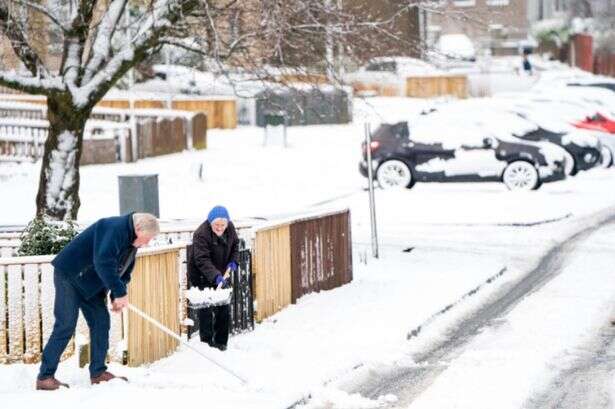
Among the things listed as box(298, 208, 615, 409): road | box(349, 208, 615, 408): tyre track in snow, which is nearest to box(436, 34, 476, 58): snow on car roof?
box(349, 208, 615, 408): tyre track in snow

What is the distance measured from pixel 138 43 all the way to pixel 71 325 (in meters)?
7.31

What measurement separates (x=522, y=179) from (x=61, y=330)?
19054mm

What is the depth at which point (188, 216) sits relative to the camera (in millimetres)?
25469

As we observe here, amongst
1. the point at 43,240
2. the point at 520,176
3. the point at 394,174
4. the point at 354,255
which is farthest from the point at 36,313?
the point at 520,176

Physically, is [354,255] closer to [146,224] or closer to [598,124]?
[146,224]

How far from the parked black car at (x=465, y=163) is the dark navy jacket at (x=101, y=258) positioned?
720 inches

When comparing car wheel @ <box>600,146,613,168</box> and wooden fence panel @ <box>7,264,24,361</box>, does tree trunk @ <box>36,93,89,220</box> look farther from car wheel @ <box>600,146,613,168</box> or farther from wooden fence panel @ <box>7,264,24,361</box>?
car wheel @ <box>600,146,613,168</box>

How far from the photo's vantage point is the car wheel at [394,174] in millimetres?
30500

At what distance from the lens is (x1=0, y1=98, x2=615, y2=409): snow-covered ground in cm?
1245

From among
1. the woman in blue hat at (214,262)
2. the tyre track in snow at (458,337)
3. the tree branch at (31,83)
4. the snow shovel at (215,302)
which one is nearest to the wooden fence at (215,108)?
the tyre track in snow at (458,337)

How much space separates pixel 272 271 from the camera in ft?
53.3

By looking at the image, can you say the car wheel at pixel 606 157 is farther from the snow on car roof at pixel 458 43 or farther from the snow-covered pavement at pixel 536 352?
the snow on car roof at pixel 458 43

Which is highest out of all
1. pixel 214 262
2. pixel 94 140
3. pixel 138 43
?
pixel 138 43

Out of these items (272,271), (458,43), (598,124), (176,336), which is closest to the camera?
(176,336)
